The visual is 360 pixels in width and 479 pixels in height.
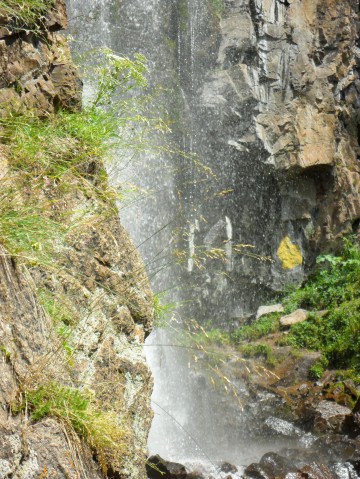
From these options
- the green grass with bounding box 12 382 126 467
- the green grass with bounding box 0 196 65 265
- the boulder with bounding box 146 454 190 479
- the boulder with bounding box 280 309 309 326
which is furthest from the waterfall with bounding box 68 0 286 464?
the green grass with bounding box 12 382 126 467

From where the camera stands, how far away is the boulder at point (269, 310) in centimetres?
1062

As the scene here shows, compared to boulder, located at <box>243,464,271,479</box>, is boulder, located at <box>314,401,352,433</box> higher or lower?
lower

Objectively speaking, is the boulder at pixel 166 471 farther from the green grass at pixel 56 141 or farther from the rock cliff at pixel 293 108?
the rock cliff at pixel 293 108

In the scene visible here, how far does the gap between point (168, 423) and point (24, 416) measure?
232 inches

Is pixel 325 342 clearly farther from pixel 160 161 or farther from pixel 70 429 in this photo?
pixel 70 429

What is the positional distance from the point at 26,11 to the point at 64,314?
70.6 inches

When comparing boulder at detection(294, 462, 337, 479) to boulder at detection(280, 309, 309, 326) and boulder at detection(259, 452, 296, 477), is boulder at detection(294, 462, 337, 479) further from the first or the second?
boulder at detection(280, 309, 309, 326)

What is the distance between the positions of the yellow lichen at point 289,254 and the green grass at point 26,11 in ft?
26.2

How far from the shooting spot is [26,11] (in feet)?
11.6

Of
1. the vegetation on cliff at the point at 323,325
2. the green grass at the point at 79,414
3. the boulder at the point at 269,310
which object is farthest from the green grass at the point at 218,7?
the green grass at the point at 79,414

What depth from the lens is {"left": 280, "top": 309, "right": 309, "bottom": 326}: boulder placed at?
32.8 ft

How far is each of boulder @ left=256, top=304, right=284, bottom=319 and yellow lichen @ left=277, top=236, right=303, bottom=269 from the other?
75cm

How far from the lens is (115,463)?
254cm

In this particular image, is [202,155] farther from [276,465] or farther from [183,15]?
[276,465]
